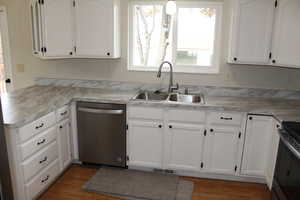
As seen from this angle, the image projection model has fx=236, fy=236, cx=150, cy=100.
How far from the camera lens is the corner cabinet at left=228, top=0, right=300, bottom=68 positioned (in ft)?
8.22

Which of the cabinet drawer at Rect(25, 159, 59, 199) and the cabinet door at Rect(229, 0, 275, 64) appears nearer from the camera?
the cabinet drawer at Rect(25, 159, 59, 199)

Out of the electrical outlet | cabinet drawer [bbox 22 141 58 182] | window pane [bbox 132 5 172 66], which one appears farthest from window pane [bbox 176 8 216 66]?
the electrical outlet

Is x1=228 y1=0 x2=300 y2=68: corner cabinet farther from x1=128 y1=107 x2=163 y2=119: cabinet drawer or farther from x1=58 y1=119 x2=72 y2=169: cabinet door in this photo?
x1=58 y1=119 x2=72 y2=169: cabinet door

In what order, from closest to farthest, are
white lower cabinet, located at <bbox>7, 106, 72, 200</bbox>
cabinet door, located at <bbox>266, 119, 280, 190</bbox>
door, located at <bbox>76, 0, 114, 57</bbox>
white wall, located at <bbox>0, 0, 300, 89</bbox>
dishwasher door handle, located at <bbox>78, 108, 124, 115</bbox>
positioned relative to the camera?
white lower cabinet, located at <bbox>7, 106, 72, 200</bbox> → cabinet door, located at <bbox>266, 119, 280, 190</bbox> → dishwasher door handle, located at <bbox>78, 108, 124, 115</bbox> → door, located at <bbox>76, 0, 114, 57</bbox> → white wall, located at <bbox>0, 0, 300, 89</bbox>

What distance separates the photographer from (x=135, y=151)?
113 inches

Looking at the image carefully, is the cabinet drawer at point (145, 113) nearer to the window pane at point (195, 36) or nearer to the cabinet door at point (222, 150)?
the cabinet door at point (222, 150)

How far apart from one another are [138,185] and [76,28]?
2.08 m

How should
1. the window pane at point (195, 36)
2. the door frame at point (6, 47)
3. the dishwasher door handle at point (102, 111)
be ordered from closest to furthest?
the dishwasher door handle at point (102, 111) → the window pane at point (195, 36) → the door frame at point (6, 47)

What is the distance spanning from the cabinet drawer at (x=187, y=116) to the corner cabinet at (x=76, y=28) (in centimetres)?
110

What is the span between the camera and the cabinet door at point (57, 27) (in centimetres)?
283

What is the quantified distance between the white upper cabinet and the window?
0.38 m

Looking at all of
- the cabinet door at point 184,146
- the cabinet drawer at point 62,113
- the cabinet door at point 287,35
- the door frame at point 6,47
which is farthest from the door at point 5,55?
the cabinet door at point 287,35

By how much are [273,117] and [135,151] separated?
159cm

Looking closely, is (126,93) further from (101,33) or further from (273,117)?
(273,117)
